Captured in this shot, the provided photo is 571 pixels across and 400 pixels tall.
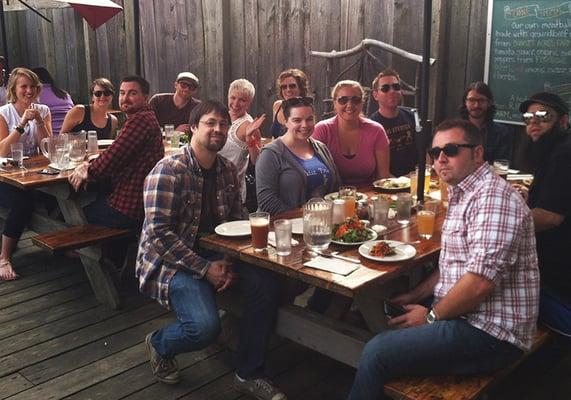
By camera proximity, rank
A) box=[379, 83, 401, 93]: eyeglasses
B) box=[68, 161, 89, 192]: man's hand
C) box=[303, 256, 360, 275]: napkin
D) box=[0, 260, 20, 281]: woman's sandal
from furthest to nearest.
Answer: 1. box=[379, 83, 401, 93]: eyeglasses
2. box=[0, 260, 20, 281]: woman's sandal
3. box=[68, 161, 89, 192]: man's hand
4. box=[303, 256, 360, 275]: napkin

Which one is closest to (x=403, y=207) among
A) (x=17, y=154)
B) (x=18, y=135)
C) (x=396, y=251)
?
(x=396, y=251)

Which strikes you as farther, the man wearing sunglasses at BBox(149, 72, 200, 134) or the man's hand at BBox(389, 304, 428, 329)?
the man wearing sunglasses at BBox(149, 72, 200, 134)

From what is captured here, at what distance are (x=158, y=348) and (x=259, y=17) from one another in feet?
14.9

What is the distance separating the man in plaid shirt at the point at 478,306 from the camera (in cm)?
219

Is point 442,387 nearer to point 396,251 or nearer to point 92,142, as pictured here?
point 396,251

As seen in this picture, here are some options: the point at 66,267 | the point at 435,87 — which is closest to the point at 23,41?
the point at 66,267

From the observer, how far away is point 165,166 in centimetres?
301

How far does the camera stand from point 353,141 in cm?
429

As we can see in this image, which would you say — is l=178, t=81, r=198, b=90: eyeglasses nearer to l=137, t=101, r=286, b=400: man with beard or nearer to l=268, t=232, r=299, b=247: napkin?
l=137, t=101, r=286, b=400: man with beard

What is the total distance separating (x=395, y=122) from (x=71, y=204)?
258 cm

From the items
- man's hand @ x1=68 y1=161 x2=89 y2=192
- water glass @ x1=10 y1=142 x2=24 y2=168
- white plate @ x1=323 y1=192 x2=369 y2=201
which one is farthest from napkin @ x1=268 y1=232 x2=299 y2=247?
water glass @ x1=10 y1=142 x2=24 y2=168

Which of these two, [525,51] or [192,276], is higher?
[525,51]

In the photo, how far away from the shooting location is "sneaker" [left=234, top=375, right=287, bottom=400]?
290 cm

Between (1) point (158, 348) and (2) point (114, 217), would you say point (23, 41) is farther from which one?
(1) point (158, 348)
